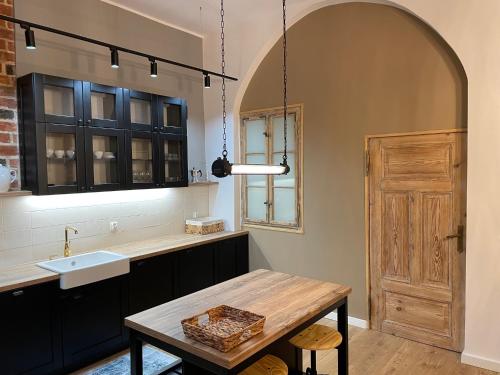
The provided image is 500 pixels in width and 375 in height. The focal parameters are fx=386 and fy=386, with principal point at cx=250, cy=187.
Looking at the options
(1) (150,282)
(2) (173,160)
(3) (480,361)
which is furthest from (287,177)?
(3) (480,361)

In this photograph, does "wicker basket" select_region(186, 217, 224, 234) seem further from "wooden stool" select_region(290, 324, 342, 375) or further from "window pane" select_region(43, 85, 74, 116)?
"wooden stool" select_region(290, 324, 342, 375)

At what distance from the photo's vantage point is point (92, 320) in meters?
3.30

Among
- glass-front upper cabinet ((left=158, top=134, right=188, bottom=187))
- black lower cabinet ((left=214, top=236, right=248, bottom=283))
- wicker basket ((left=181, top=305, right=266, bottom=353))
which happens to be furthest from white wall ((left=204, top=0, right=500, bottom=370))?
glass-front upper cabinet ((left=158, top=134, right=188, bottom=187))

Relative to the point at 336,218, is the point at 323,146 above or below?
above

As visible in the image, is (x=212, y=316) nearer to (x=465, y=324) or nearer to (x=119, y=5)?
(x=465, y=324)

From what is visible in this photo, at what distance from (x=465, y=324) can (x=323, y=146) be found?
210 cm

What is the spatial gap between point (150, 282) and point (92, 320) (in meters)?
0.63

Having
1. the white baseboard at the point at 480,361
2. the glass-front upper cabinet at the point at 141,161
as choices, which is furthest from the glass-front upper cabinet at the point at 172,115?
the white baseboard at the point at 480,361

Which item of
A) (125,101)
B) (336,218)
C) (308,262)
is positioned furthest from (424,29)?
(125,101)

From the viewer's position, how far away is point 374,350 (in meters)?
3.52

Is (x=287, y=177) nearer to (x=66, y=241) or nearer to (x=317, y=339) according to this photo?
(x=317, y=339)

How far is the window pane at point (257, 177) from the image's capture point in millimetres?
4659

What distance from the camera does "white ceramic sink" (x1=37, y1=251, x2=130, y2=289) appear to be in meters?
3.04

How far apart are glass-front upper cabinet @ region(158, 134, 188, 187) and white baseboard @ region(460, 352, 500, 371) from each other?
323 cm
